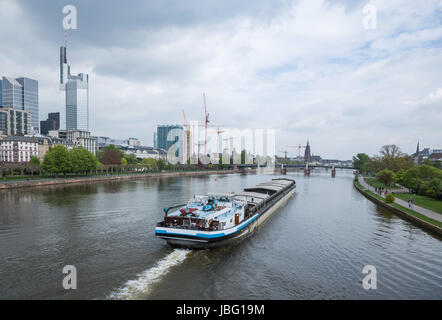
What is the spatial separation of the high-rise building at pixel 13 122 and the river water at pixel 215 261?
189 meters

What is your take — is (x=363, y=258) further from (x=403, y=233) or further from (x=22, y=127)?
(x=22, y=127)

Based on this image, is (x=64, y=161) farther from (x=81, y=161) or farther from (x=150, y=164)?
(x=150, y=164)

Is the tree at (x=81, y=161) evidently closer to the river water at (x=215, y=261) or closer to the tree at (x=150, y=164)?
the tree at (x=150, y=164)

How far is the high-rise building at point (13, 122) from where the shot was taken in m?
178

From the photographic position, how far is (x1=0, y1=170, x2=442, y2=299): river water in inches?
600

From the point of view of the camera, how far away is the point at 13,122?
7200 inches

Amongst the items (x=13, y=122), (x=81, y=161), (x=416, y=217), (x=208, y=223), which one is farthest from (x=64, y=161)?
(x=13, y=122)

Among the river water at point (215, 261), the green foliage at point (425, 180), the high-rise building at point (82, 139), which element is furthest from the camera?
the high-rise building at point (82, 139)

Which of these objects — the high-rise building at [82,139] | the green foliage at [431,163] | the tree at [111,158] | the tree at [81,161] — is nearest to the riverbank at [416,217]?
the green foliage at [431,163]

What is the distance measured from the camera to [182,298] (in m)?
14.2

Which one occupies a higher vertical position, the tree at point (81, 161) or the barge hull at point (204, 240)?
the tree at point (81, 161)
